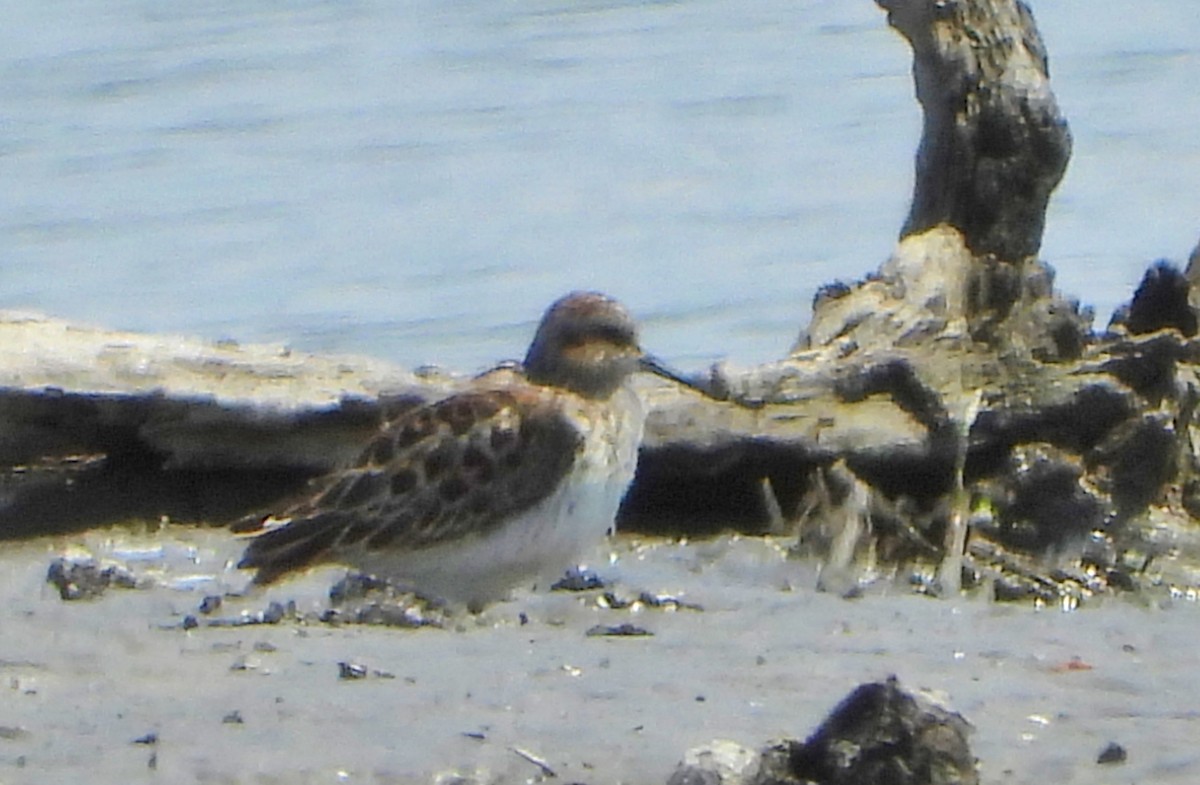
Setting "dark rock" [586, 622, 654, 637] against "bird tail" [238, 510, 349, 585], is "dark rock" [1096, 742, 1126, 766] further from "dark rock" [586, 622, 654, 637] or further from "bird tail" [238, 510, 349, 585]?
"bird tail" [238, 510, 349, 585]

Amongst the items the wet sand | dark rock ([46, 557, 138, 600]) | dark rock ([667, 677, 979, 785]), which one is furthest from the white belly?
dark rock ([667, 677, 979, 785])

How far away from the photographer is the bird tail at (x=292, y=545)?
22.4 ft

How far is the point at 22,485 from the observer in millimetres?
7820

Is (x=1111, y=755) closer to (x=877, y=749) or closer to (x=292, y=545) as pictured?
(x=877, y=749)

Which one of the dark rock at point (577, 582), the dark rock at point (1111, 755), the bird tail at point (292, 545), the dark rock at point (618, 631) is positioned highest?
the bird tail at point (292, 545)

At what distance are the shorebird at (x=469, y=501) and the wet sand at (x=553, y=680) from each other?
0.15m

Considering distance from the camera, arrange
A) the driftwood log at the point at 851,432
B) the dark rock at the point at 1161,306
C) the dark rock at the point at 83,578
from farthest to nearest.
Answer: the dark rock at the point at 1161,306 < the driftwood log at the point at 851,432 < the dark rock at the point at 83,578

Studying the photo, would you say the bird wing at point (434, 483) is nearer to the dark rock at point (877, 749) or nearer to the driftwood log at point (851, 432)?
the driftwood log at point (851, 432)

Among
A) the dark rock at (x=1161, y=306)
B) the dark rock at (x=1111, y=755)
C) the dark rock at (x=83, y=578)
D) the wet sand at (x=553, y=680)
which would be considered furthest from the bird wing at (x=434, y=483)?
the dark rock at (x=1111, y=755)

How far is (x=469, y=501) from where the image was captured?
7043mm

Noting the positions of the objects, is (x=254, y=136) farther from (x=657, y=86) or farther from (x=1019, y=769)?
(x=1019, y=769)

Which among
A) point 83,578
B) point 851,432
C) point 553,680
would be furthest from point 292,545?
point 851,432

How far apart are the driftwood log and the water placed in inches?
150

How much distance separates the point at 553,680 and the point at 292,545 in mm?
1190
